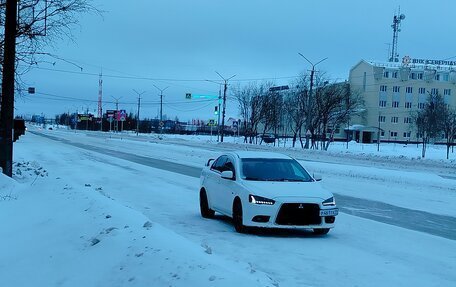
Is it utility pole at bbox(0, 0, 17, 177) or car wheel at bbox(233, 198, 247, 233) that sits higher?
utility pole at bbox(0, 0, 17, 177)

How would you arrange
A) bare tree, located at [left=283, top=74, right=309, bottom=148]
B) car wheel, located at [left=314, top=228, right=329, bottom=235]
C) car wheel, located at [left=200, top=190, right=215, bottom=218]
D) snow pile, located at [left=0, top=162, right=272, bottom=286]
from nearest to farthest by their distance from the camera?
snow pile, located at [left=0, top=162, right=272, bottom=286]
car wheel, located at [left=314, top=228, right=329, bottom=235]
car wheel, located at [left=200, top=190, right=215, bottom=218]
bare tree, located at [left=283, top=74, right=309, bottom=148]

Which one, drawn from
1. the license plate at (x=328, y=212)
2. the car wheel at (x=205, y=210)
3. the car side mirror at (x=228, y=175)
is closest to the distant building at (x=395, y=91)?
the car wheel at (x=205, y=210)

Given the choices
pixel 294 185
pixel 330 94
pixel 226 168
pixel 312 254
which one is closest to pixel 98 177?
pixel 226 168

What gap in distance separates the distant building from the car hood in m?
107

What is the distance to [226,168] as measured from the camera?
470 inches

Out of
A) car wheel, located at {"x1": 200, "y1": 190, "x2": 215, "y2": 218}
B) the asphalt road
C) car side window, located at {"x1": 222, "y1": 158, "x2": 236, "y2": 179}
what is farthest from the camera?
car wheel, located at {"x1": 200, "y1": 190, "x2": 215, "y2": 218}

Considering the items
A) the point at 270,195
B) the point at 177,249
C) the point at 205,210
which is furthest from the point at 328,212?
the point at 177,249

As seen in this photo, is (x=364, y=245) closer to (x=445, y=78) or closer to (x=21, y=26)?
(x=21, y=26)

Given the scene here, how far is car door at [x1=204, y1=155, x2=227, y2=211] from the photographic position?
12.1 meters

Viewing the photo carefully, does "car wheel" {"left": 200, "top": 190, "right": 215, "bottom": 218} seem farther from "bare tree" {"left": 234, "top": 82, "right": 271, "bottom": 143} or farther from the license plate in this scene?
"bare tree" {"left": 234, "top": 82, "right": 271, "bottom": 143}

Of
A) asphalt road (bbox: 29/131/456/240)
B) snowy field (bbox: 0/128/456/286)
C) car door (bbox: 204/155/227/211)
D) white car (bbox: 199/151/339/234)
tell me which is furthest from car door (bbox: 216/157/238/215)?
asphalt road (bbox: 29/131/456/240)

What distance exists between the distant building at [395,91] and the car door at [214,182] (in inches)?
4135

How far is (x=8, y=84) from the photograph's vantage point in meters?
16.2

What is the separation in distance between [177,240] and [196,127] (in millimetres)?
193001
